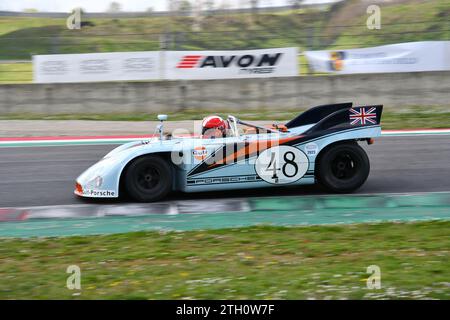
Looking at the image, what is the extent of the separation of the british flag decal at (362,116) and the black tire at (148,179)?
263cm

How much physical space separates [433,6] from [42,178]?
1826 centimetres

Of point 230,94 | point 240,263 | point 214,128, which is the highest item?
point 230,94

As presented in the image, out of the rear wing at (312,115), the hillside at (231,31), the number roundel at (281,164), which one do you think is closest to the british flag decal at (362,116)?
the rear wing at (312,115)

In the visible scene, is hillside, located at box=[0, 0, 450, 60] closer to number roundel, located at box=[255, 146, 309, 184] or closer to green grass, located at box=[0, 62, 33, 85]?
green grass, located at box=[0, 62, 33, 85]

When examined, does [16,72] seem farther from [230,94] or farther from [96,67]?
[230,94]

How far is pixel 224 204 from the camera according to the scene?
31.9 feet

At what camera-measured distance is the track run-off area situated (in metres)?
8.79

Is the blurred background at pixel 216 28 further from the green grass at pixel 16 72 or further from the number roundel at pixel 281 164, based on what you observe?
the number roundel at pixel 281 164

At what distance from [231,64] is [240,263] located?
13.9m

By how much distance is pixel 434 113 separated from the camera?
18.8 meters

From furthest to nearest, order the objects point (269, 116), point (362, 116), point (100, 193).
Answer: point (269, 116) < point (362, 116) < point (100, 193)

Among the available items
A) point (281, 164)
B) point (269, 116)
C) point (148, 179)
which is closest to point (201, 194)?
point (148, 179)

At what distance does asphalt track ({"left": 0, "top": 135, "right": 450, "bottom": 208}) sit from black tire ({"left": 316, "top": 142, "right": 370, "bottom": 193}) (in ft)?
0.98

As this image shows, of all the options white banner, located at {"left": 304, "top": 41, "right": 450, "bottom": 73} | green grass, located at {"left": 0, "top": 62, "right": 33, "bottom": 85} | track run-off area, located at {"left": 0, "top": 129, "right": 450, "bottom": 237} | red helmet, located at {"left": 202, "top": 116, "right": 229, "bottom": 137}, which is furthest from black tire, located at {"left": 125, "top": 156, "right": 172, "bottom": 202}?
green grass, located at {"left": 0, "top": 62, "right": 33, "bottom": 85}
